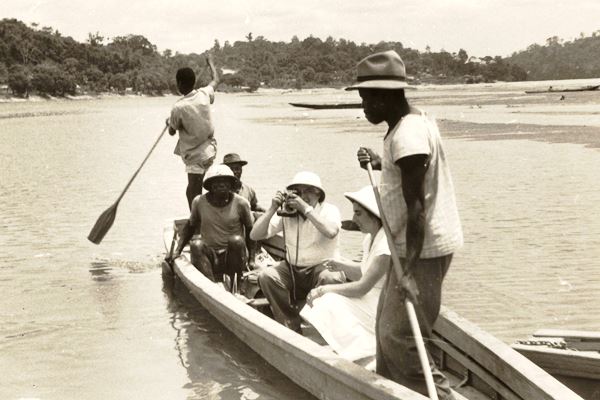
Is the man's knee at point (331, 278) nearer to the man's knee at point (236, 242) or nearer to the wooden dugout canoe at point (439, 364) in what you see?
the wooden dugout canoe at point (439, 364)

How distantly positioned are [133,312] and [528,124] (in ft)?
86.7

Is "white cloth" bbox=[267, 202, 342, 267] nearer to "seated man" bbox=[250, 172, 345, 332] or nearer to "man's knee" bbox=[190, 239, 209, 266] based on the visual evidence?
"seated man" bbox=[250, 172, 345, 332]

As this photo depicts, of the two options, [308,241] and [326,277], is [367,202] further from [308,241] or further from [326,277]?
[308,241]

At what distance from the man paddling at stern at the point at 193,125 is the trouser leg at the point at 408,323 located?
523cm

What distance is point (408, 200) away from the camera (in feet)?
11.8

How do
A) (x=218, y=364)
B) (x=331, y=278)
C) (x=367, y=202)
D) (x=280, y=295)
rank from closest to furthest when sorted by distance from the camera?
(x=367, y=202) → (x=331, y=278) → (x=280, y=295) → (x=218, y=364)

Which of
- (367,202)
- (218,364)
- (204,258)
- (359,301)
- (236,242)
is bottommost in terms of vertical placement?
(218,364)

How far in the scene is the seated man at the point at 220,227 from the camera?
23.9 ft

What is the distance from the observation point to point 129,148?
95.8 feet

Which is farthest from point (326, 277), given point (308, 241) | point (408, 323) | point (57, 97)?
point (57, 97)

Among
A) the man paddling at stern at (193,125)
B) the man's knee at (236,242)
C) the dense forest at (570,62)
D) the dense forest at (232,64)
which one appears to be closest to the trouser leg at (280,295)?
the man's knee at (236,242)

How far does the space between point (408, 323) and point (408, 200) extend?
59cm

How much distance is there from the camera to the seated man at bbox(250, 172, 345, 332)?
19.1 feet

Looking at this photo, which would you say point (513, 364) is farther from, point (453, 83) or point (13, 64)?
point (453, 83)
